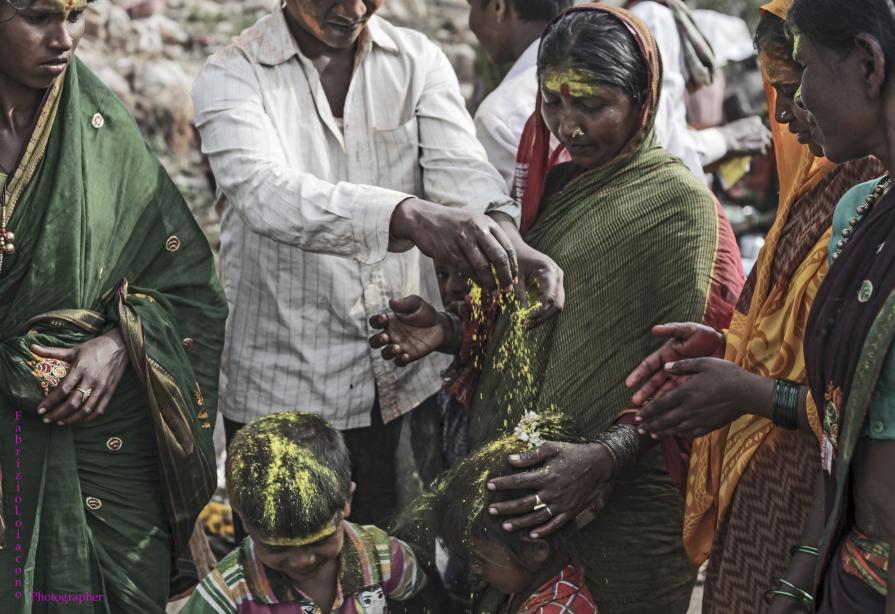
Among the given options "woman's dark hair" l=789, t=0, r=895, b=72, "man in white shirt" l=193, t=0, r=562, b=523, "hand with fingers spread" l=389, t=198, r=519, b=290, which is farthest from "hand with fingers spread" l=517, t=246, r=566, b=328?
"woman's dark hair" l=789, t=0, r=895, b=72

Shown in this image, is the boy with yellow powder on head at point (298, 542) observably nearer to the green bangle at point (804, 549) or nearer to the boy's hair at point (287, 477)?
the boy's hair at point (287, 477)

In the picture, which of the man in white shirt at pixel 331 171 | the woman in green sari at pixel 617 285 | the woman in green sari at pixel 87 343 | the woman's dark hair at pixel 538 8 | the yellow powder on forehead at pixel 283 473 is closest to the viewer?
the yellow powder on forehead at pixel 283 473

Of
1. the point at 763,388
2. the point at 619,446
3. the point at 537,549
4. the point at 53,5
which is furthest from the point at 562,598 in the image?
the point at 53,5

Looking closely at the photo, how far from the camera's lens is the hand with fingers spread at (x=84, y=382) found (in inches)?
126

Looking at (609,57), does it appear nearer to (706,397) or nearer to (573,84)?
(573,84)

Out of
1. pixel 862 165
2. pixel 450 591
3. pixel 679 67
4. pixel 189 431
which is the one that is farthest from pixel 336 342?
pixel 679 67

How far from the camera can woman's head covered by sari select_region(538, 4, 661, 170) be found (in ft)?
11.1

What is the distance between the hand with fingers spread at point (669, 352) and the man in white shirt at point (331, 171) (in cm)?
63

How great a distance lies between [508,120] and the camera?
4.42 m

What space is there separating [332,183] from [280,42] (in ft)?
1.57

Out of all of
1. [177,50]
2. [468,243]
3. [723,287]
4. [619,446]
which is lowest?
[177,50]

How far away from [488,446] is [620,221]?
743mm

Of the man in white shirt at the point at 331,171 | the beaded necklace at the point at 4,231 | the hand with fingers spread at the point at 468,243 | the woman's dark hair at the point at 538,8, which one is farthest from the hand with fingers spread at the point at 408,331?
the woman's dark hair at the point at 538,8

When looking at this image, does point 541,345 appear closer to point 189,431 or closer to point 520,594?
point 520,594
